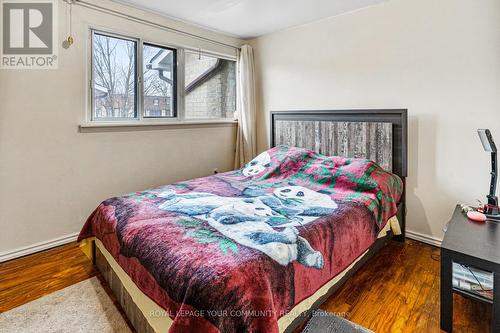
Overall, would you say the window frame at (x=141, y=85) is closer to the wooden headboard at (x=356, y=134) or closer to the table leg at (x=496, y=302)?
the wooden headboard at (x=356, y=134)

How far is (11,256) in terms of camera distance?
2.36m

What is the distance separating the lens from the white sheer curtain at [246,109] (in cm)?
388

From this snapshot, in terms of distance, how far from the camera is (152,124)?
3098mm

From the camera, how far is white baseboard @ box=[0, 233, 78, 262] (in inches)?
92.2

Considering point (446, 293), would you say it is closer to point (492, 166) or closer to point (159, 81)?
point (492, 166)

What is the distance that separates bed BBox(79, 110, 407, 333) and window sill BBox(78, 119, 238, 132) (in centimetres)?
95

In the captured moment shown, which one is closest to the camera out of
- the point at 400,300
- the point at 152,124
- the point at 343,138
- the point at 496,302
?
the point at 496,302

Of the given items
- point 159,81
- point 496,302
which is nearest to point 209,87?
point 159,81

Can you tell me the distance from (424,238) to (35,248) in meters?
3.57

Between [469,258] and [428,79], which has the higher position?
[428,79]

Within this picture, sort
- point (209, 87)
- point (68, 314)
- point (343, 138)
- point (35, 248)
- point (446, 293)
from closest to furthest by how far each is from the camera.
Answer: point (446, 293)
point (68, 314)
point (35, 248)
point (343, 138)
point (209, 87)

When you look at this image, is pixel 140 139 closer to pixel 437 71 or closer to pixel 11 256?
pixel 11 256

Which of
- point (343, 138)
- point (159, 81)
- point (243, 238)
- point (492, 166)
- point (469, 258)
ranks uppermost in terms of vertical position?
point (159, 81)

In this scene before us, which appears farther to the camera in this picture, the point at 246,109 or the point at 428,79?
the point at 246,109
